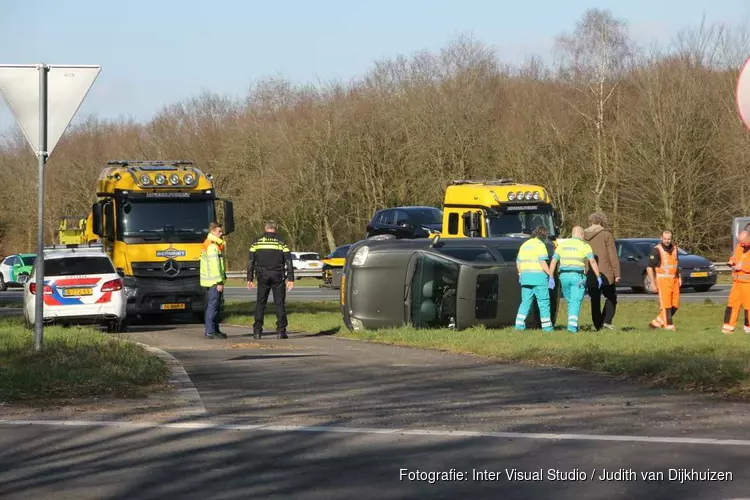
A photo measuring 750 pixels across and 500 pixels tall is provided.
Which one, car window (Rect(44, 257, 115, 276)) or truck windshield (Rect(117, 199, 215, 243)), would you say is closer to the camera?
A: car window (Rect(44, 257, 115, 276))

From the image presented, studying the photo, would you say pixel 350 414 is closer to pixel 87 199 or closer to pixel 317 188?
pixel 317 188

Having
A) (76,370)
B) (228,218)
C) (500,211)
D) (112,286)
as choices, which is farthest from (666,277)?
(76,370)

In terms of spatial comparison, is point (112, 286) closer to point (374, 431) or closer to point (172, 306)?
point (172, 306)

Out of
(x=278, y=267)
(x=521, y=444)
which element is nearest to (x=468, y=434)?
(x=521, y=444)

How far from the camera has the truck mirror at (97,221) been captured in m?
24.4

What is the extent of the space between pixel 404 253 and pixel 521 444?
34.4 ft

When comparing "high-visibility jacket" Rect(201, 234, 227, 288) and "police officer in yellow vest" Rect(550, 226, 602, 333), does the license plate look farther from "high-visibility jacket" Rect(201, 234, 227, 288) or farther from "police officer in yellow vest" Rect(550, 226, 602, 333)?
"police officer in yellow vest" Rect(550, 226, 602, 333)

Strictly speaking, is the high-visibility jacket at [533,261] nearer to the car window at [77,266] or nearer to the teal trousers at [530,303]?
the teal trousers at [530,303]

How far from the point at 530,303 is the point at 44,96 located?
788 cm

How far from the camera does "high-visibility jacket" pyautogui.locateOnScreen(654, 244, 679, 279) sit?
1959 centimetres

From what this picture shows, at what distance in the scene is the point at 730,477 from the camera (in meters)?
6.66

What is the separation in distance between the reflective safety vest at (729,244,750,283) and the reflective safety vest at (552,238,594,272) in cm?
244

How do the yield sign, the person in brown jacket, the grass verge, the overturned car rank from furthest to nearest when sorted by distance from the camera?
the person in brown jacket < the overturned car < the yield sign < the grass verge

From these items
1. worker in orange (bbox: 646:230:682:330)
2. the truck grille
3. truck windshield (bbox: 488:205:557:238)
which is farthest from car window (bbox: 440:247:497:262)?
truck windshield (bbox: 488:205:557:238)
